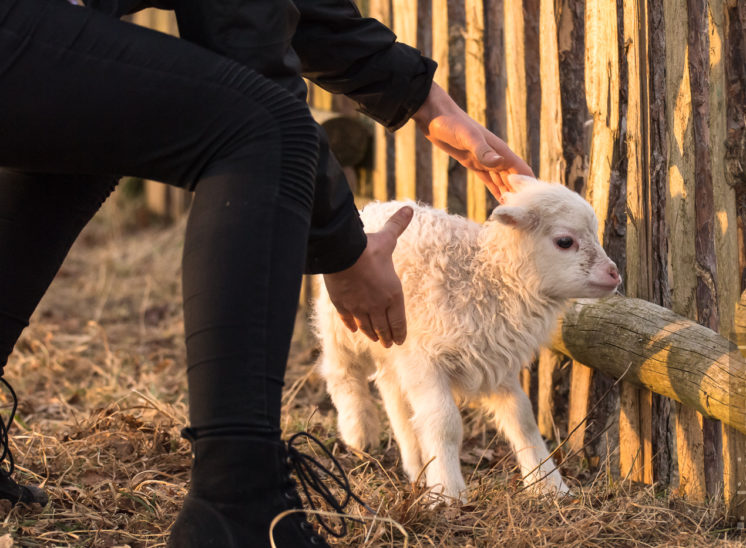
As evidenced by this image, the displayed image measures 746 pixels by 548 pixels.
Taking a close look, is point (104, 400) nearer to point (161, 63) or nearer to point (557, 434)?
point (557, 434)

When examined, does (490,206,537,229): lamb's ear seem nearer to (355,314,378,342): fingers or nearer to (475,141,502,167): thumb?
(475,141,502,167): thumb

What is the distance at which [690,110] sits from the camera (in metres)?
2.64

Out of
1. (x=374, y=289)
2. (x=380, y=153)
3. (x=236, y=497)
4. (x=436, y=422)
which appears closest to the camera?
(x=236, y=497)

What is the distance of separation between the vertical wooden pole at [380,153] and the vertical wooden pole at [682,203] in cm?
225

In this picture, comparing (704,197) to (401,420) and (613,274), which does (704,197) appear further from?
(401,420)

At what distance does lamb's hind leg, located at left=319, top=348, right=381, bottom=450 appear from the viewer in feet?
10.7

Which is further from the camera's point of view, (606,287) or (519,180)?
(519,180)

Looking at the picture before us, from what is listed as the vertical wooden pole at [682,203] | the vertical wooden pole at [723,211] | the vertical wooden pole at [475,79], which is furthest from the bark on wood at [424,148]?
the vertical wooden pole at [723,211]

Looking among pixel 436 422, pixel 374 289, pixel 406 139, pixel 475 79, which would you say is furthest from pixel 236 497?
pixel 406 139

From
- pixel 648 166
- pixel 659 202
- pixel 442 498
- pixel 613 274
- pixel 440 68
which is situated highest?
pixel 440 68

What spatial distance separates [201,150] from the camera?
5.16ft

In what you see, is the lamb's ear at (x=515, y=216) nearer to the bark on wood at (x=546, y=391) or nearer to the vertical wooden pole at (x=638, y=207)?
the vertical wooden pole at (x=638, y=207)

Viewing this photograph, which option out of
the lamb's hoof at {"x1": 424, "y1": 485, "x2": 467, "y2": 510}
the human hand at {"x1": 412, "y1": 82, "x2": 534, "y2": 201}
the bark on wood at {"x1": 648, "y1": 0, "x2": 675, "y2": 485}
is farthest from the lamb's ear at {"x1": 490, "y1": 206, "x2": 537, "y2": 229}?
the lamb's hoof at {"x1": 424, "y1": 485, "x2": 467, "y2": 510}

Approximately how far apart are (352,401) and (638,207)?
128 cm
